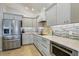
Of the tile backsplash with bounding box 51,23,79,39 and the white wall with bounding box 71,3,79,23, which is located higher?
the white wall with bounding box 71,3,79,23

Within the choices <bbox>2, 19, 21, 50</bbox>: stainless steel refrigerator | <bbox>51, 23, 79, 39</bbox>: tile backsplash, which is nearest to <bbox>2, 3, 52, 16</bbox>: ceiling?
<bbox>51, 23, 79, 39</bbox>: tile backsplash

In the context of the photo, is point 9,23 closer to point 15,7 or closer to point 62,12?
point 15,7

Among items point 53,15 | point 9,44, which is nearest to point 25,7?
point 53,15

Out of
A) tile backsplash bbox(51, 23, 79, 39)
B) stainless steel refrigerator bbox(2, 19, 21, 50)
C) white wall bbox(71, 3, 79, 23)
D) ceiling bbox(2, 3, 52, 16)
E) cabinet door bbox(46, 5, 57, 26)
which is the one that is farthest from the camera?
stainless steel refrigerator bbox(2, 19, 21, 50)

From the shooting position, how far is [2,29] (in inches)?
179

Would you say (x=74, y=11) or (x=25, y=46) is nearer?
(x=74, y=11)

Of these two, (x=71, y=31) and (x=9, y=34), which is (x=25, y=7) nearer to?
(x=71, y=31)

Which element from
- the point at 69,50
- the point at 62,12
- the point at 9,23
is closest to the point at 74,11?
the point at 62,12

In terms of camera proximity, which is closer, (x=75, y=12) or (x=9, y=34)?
(x=75, y=12)

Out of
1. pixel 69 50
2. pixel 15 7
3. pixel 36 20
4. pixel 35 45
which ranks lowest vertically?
pixel 35 45

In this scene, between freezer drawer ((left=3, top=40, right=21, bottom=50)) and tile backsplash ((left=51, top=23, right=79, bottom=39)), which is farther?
freezer drawer ((left=3, top=40, right=21, bottom=50))

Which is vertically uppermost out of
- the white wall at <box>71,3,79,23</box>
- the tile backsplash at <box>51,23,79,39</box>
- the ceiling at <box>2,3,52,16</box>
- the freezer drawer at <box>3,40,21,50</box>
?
the ceiling at <box>2,3,52,16</box>

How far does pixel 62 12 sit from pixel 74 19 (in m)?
0.64

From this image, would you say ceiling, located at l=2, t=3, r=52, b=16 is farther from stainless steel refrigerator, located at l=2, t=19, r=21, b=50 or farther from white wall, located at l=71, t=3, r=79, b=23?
stainless steel refrigerator, located at l=2, t=19, r=21, b=50
